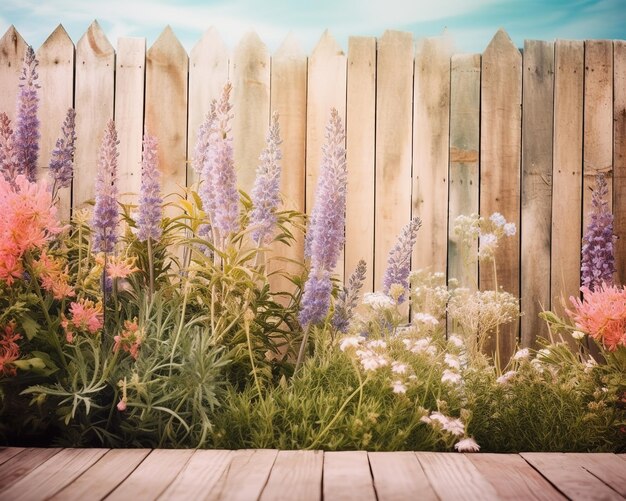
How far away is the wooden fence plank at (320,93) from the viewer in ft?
12.4

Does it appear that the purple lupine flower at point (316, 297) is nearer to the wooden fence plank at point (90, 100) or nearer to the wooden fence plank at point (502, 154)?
the wooden fence plank at point (502, 154)

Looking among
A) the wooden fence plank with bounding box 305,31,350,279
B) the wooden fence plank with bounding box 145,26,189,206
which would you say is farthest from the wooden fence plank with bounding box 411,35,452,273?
the wooden fence plank with bounding box 145,26,189,206

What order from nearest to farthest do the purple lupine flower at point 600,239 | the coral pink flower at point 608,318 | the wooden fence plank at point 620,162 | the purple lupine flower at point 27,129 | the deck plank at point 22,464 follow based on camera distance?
the deck plank at point 22,464, the coral pink flower at point 608,318, the purple lupine flower at point 27,129, the purple lupine flower at point 600,239, the wooden fence plank at point 620,162

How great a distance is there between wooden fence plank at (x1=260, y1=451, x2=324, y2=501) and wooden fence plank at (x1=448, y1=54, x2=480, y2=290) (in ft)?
6.94

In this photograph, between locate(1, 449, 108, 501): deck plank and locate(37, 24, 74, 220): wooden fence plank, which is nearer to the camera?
locate(1, 449, 108, 501): deck plank

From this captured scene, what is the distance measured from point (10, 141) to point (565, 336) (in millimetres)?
3148

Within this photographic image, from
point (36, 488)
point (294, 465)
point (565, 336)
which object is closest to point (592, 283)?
point (565, 336)

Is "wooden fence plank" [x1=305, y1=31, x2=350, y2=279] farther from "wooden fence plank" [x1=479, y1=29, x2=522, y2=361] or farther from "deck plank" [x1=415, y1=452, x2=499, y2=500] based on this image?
"deck plank" [x1=415, y1=452, x2=499, y2=500]

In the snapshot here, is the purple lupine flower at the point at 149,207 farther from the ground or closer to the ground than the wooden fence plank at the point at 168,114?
closer to the ground

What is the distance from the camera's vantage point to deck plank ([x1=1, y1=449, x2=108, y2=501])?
1.67 m

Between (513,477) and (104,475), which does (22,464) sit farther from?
(513,477)

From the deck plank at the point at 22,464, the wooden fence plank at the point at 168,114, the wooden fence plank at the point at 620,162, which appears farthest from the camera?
the wooden fence plank at the point at 620,162

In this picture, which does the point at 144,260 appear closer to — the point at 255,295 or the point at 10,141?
the point at 255,295

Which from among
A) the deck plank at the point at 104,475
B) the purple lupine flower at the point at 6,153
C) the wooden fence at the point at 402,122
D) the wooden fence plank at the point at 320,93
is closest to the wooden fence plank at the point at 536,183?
the wooden fence at the point at 402,122
